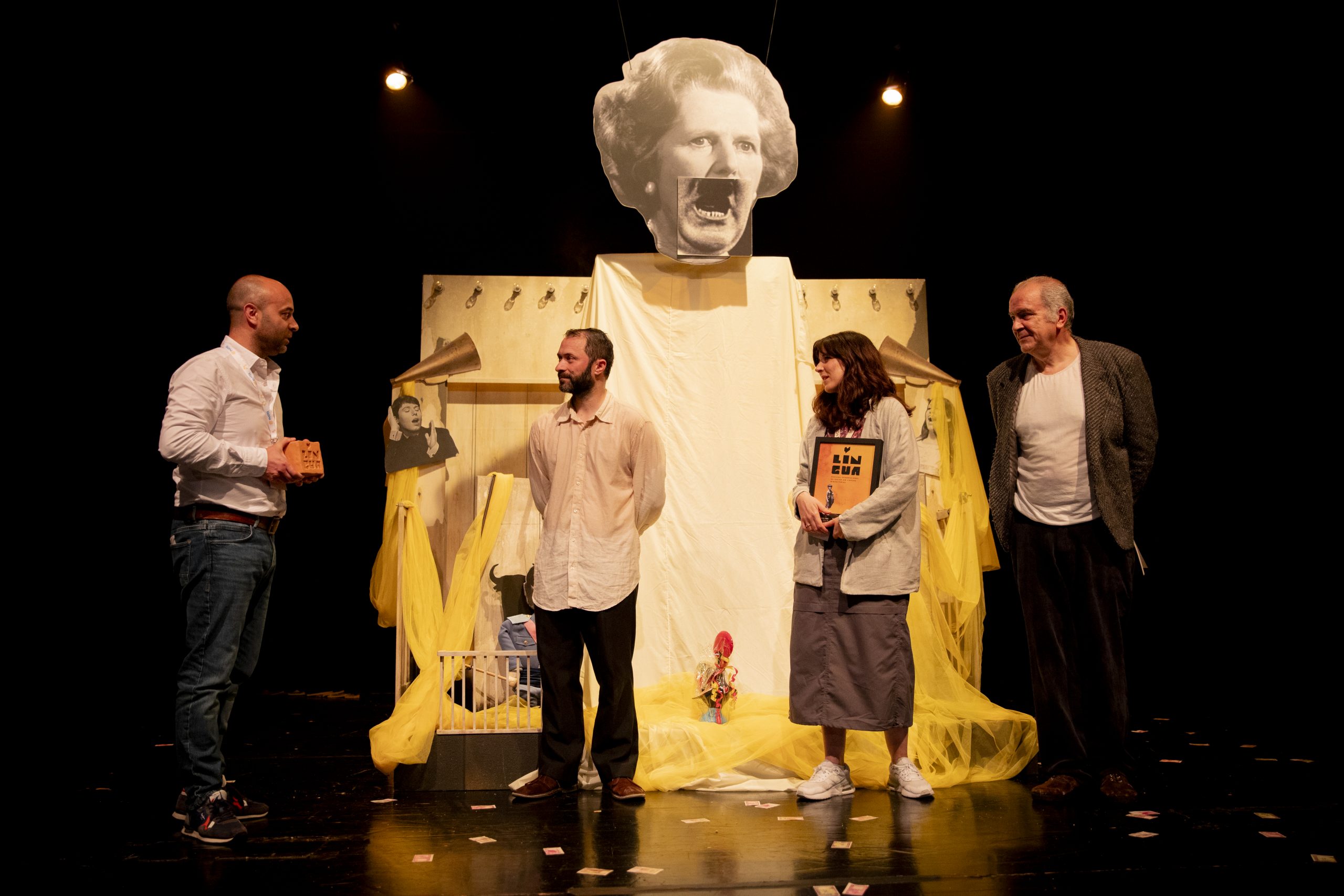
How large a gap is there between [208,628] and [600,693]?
1.22 metres

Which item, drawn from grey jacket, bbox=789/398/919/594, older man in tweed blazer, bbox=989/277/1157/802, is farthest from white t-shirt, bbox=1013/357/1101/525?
grey jacket, bbox=789/398/919/594

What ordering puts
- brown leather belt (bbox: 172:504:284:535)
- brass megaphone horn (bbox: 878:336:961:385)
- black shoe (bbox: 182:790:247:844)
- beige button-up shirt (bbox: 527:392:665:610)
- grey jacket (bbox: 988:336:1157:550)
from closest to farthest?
1. black shoe (bbox: 182:790:247:844)
2. brown leather belt (bbox: 172:504:284:535)
3. grey jacket (bbox: 988:336:1157:550)
4. beige button-up shirt (bbox: 527:392:665:610)
5. brass megaphone horn (bbox: 878:336:961:385)

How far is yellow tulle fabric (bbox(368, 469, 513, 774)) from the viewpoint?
3395 mm

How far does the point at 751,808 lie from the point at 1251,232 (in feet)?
12.1

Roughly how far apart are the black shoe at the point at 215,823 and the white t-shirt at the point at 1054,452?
2496mm

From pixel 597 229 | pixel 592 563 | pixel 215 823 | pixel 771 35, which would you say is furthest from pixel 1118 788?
pixel 771 35

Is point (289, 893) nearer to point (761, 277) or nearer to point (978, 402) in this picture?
point (761, 277)

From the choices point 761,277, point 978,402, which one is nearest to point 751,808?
point 761,277

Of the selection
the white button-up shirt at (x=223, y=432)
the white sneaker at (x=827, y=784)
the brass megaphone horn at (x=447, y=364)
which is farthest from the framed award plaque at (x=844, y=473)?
the brass megaphone horn at (x=447, y=364)

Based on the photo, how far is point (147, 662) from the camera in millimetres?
5512

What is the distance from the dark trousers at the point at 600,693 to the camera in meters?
3.29

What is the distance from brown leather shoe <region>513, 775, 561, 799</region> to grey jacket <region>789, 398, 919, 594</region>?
3.36 ft

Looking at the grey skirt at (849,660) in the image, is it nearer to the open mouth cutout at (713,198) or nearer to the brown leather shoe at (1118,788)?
the brown leather shoe at (1118,788)

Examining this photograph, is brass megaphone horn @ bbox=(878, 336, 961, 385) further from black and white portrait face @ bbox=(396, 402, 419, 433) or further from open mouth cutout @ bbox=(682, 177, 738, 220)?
black and white portrait face @ bbox=(396, 402, 419, 433)
